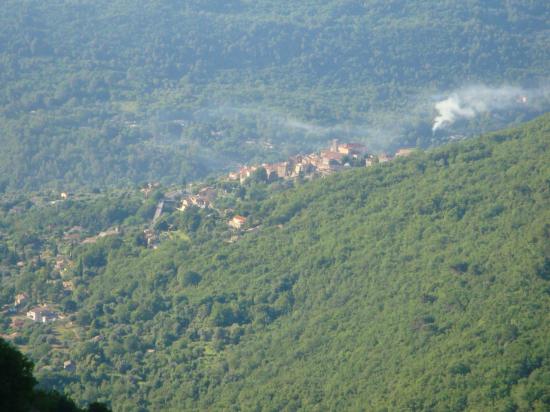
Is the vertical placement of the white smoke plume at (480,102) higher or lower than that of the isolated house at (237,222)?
lower

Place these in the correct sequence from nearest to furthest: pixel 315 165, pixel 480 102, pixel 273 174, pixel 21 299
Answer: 1. pixel 21 299
2. pixel 273 174
3. pixel 315 165
4. pixel 480 102

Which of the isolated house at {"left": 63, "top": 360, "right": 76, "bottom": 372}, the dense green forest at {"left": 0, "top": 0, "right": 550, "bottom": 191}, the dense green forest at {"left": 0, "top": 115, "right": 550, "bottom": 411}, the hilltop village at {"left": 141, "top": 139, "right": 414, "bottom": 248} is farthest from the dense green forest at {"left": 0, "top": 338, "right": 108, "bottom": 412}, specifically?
the dense green forest at {"left": 0, "top": 0, "right": 550, "bottom": 191}

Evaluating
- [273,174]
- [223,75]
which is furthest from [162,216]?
[223,75]

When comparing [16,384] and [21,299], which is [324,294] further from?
[16,384]

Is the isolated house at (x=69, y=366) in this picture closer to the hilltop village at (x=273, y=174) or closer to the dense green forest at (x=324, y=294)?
the dense green forest at (x=324, y=294)

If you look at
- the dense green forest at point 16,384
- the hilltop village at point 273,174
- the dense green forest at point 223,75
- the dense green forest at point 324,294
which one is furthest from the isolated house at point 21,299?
the dense green forest at point 223,75

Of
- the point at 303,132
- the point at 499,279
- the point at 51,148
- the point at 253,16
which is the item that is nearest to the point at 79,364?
the point at 499,279

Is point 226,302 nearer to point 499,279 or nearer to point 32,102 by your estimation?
point 499,279
